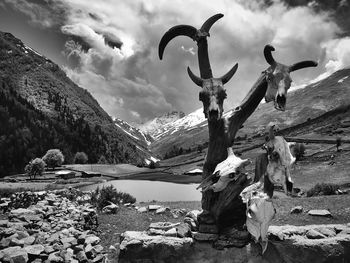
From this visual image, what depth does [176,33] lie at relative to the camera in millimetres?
6387

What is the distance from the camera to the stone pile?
881 centimetres

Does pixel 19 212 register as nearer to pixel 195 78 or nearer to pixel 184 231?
pixel 184 231

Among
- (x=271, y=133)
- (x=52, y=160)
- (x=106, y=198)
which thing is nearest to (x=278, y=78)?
(x=271, y=133)

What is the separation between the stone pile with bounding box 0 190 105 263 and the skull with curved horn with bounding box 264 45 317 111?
738cm

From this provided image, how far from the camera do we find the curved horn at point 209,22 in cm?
626

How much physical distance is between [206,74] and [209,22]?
3.58 ft

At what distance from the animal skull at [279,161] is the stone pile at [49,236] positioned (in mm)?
6928

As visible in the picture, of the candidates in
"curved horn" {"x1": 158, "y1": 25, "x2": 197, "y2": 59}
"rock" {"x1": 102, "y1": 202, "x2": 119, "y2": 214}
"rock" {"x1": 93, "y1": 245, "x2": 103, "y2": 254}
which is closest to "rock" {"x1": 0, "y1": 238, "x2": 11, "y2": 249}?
"rock" {"x1": 93, "y1": 245, "x2": 103, "y2": 254}

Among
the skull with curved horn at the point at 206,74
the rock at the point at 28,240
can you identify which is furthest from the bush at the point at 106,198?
the skull with curved horn at the point at 206,74

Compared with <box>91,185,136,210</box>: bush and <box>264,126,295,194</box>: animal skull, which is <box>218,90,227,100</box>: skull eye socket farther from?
<box>91,185,136,210</box>: bush

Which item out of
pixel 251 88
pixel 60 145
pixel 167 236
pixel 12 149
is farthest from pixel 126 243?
pixel 60 145

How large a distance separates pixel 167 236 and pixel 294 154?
268 cm

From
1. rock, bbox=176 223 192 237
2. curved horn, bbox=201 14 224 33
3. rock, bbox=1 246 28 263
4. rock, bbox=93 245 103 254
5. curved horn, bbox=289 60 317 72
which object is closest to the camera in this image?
curved horn, bbox=289 60 317 72

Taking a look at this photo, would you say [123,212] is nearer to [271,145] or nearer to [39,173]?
[271,145]
